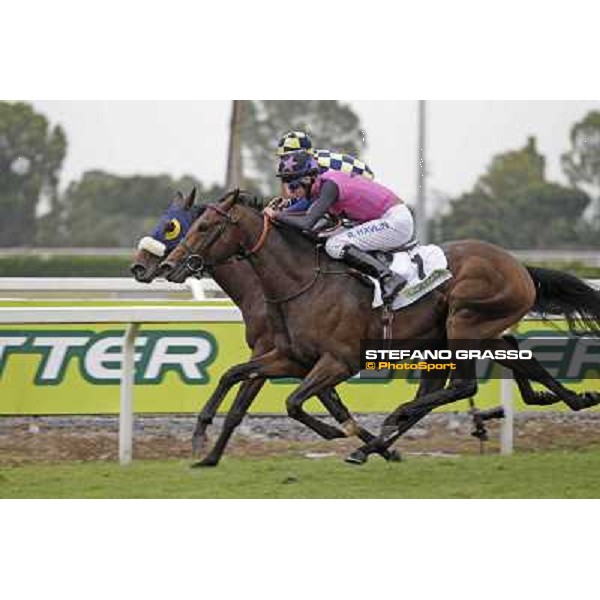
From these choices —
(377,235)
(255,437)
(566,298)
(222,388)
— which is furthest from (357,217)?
(255,437)

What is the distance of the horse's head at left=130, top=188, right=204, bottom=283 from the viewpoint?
629cm

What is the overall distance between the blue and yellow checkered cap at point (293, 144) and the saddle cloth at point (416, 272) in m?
0.66

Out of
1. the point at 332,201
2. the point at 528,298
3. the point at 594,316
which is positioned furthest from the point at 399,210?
the point at 594,316

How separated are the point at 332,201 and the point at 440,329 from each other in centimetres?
85

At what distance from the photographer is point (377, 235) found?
6238 mm

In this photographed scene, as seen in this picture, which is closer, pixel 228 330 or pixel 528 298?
pixel 528 298

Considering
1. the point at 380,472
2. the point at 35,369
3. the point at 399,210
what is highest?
the point at 399,210

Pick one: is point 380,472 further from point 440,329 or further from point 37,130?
point 37,130

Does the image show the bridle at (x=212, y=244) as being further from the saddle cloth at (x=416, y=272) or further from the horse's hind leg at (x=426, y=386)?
the horse's hind leg at (x=426, y=386)

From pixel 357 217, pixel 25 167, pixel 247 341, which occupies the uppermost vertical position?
pixel 25 167

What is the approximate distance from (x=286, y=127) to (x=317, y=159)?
22.7 meters

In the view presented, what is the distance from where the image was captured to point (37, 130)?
24.2 meters

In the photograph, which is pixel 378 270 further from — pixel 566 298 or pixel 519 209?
pixel 519 209

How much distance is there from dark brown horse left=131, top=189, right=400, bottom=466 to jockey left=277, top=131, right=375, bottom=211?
0.28m
